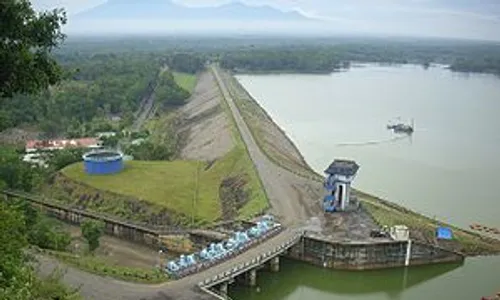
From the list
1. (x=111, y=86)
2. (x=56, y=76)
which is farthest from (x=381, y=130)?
(x=56, y=76)

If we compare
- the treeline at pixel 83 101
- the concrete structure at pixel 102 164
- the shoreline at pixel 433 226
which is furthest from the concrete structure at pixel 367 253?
the treeline at pixel 83 101

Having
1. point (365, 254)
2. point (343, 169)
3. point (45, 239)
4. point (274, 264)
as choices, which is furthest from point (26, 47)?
point (343, 169)

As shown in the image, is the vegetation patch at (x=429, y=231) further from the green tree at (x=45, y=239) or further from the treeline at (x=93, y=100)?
the treeline at (x=93, y=100)

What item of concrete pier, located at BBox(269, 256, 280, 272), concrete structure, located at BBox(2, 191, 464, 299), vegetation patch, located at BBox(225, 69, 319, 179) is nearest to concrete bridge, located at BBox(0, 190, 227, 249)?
concrete structure, located at BBox(2, 191, 464, 299)

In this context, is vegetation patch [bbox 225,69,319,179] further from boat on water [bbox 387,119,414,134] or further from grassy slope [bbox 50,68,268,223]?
boat on water [bbox 387,119,414,134]

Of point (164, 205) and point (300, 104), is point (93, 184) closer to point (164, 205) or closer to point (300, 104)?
point (164, 205)

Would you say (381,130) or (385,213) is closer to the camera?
(385,213)
